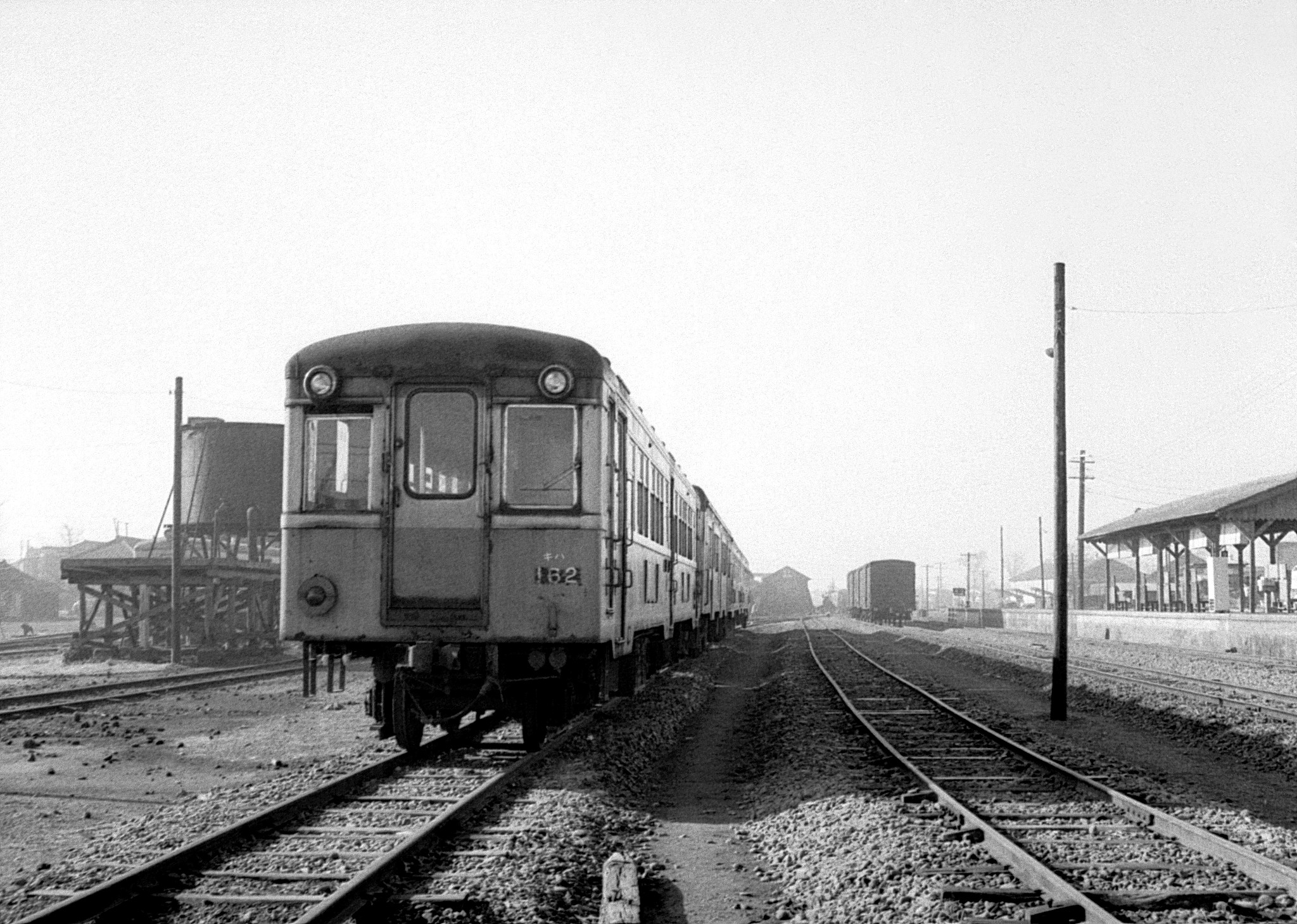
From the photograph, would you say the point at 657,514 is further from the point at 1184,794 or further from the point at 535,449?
the point at 1184,794

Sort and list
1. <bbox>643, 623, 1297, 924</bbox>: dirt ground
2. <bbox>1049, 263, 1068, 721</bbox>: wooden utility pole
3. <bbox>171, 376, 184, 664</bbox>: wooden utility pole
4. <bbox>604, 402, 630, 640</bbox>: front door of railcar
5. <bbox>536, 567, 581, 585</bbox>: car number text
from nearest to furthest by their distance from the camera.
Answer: <bbox>643, 623, 1297, 924</bbox>: dirt ground < <bbox>536, 567, 581, 585</bbox>: car number text < <bbox>604, 402, 630, 640</bbox>: front door of railcar < <bbox>1049, 263, 1068, 721</bbox>: wooden utility pole < <bbox>171, 376, 184, 664</bbox>: wooden utility pole

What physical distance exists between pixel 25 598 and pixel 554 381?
67.3 metres

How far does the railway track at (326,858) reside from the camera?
17.8 ft

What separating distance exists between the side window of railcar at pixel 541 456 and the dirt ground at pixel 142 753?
9.83ft

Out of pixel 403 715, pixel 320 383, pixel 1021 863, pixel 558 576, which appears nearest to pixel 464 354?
pixel 320 383

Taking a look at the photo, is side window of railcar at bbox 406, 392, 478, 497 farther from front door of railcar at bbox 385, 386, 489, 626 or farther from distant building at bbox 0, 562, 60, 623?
distant building at bbox 0, 562, 60, 623

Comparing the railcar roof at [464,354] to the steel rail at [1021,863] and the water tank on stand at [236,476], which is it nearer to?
the steel rail at [1021,863]

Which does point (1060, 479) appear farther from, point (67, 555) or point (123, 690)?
point (67, 555)

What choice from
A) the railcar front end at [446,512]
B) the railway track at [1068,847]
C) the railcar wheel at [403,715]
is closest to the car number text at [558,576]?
the railcar front end at [446,512]

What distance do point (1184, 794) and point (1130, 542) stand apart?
140 feet

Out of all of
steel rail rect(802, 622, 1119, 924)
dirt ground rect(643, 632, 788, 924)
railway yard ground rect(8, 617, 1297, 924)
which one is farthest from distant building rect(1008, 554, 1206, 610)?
steel rail rect(802, 622, 1119, 924)

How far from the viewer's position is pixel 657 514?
13.9 m

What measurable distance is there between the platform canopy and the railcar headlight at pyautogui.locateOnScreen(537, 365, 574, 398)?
88.0 ft

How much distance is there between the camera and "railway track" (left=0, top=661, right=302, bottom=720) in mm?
15398
